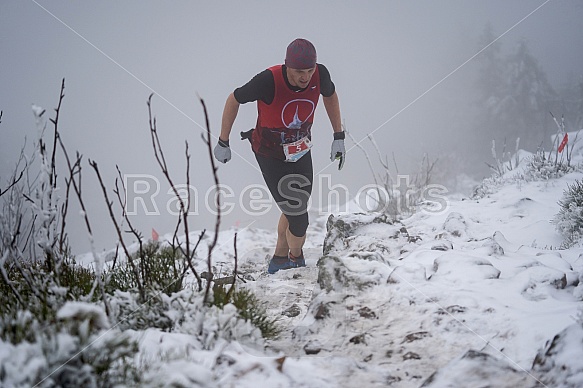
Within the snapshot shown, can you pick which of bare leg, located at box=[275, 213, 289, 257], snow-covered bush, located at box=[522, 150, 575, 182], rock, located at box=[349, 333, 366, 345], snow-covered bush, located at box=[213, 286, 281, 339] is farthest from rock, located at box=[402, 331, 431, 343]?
snow-covered bush, located at box=[522, 150, 575, 182]

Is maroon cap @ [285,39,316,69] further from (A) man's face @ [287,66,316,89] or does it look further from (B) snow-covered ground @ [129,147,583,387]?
(B) snow-covered ground @ [129,147,583,387]

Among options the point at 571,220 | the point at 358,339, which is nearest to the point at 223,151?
the point at 358,339

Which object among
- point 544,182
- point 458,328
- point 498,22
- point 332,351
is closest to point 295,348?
point 332,351

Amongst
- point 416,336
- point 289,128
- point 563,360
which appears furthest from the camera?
point 289,128

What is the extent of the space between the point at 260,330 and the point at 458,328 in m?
1.01

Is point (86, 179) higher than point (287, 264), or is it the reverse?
point (86, 179)

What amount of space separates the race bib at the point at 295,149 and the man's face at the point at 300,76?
60 cm

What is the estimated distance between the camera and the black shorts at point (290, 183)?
3.79 meters

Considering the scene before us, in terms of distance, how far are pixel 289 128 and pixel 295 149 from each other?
23cm

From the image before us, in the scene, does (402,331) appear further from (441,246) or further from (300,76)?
(300,76)

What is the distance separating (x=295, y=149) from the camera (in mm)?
3664

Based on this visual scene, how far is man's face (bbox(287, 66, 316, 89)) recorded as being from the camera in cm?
325

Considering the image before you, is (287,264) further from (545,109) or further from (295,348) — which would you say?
(545,109)

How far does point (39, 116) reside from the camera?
1574mm
